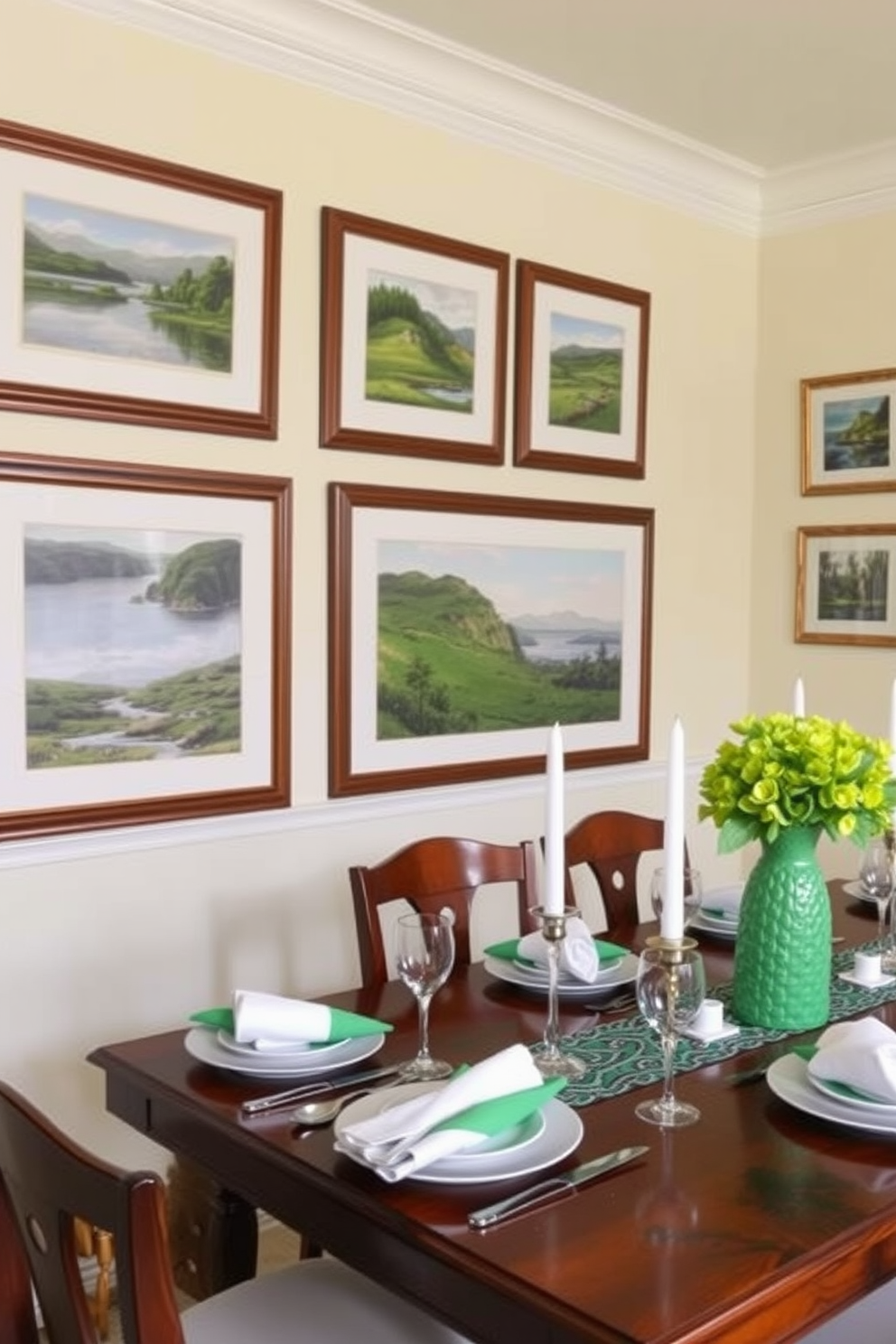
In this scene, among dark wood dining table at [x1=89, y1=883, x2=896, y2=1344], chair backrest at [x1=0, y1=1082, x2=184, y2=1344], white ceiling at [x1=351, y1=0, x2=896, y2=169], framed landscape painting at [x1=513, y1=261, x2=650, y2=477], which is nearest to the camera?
chair backrest at [x1=0, y1=1082, x2=184, y2=1344]

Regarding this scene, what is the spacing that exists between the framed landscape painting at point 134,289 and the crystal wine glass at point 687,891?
1324 mm

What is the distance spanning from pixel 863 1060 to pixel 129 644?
1633 mm

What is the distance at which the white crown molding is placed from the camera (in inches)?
105

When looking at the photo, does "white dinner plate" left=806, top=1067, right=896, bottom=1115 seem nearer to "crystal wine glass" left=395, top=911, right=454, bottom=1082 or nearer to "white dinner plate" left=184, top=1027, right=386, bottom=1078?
"crystal wine glass" left=395, top=911, right=454, bottom=1082

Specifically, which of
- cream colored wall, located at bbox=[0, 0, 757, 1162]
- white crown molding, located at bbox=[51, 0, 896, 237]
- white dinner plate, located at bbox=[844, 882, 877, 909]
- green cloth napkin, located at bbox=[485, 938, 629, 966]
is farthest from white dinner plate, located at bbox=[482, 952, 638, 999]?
white crown molding, located at bbox=[51, 0, 896, 237]

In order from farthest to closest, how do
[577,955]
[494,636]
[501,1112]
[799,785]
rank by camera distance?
[494,636]
[577,955]
[799,785]
[501,1112]

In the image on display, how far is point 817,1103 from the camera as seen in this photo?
5.18 feet

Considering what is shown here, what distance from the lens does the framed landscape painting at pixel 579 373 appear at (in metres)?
3.33

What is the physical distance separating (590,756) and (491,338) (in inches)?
45.5

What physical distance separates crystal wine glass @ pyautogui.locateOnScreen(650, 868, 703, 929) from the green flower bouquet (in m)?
0.11

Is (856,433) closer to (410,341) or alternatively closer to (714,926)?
(410,341)

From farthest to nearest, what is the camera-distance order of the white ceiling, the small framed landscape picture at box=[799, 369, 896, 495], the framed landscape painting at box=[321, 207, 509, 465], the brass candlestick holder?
the small framed landscape picture at box=[799, 369, 896, 495]
the framed landscape painting at box=[321, 207, 509, 465]
the white ceiling
the brass candlestick holder

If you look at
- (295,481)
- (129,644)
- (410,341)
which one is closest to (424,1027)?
(129,644)

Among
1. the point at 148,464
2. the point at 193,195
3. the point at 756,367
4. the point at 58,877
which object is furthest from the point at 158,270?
the point at 756,367
